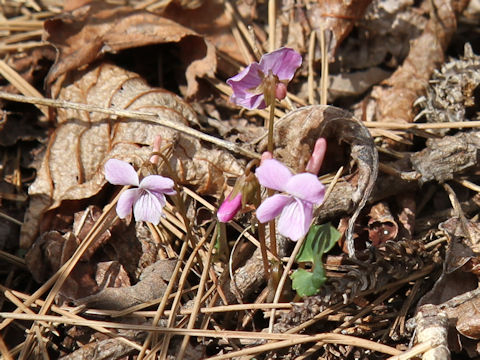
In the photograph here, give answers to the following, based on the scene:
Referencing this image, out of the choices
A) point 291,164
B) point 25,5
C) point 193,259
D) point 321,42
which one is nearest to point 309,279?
point 193,259

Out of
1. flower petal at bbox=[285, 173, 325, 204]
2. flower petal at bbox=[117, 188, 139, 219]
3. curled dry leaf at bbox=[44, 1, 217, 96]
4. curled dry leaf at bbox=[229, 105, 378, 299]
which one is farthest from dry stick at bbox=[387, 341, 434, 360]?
curled dry leaf at bbox=[44, 1, 217, 96]

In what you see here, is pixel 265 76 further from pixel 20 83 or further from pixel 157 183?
pixel 20 83

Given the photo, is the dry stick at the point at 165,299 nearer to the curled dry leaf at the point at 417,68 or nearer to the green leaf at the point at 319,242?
the green leaf at the point at 319,242

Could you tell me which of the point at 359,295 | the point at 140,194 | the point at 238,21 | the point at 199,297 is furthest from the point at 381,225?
the point at 238,21

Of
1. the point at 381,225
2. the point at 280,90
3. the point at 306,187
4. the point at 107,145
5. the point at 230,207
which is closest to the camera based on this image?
the point at 306,187

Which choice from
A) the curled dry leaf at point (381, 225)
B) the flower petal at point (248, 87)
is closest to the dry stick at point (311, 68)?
the curled dry leaf at point (381, 225)

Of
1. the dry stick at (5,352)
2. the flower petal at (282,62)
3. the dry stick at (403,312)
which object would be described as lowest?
the dry stick at (403,312)

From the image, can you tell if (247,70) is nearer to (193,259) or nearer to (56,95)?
(193,259)
